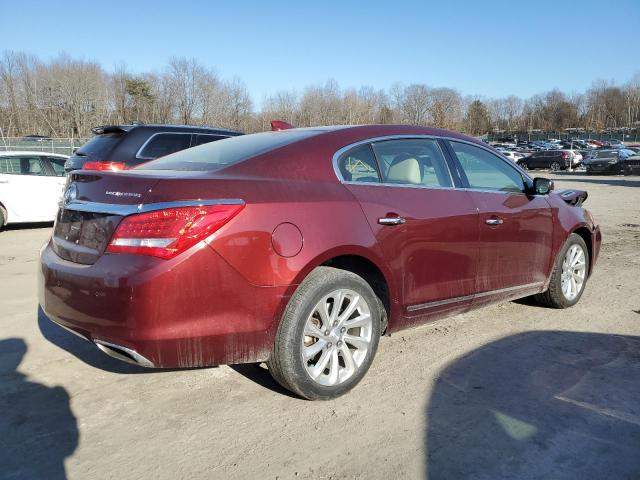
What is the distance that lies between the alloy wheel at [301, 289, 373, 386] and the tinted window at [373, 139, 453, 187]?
903mm

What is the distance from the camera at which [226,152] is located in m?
3.57

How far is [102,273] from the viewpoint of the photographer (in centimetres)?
279

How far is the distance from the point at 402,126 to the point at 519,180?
136 cm

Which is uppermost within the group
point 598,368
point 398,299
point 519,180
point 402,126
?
point 402,126

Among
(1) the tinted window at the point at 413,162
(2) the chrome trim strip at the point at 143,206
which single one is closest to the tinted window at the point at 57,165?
(2) the chrome trim strip at the point at 143,206

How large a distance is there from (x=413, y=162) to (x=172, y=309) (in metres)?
2.05

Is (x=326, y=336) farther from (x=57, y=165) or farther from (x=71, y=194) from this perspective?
(x=57, y=165)

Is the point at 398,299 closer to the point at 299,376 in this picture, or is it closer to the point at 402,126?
the point at 299,376

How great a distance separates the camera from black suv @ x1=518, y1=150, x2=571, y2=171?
132ft

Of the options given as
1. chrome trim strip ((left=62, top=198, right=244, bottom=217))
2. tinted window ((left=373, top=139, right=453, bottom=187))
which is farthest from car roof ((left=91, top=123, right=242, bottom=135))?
chrome trim strip ((left=62, top=198, right=244, bottom=217))

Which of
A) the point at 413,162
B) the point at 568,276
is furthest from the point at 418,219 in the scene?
the point at 568,276

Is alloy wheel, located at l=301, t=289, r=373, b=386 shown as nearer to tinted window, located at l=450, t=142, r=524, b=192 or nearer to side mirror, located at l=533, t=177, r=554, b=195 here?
tinted window, located at l=450, t=142, r=524, b=192

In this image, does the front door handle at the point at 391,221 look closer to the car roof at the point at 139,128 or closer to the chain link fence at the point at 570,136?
the car roof at the point at 139,128

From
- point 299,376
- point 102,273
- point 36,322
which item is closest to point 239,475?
point 299,376
